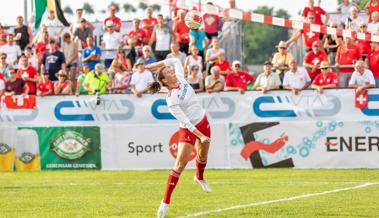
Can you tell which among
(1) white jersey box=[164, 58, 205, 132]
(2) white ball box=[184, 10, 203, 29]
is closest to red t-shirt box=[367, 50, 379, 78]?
(2) white ball box=[184, 10, 203, 29]

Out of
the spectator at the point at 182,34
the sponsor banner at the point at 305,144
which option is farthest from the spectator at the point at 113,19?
the sponsor banner at the point at 305,144

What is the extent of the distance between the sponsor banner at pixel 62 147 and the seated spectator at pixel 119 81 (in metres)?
1.39

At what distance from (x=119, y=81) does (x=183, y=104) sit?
34.6 ft

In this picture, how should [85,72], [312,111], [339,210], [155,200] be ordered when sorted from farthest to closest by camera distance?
[85,72], [312,111], [155,200], [339,210]

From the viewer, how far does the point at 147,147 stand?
22625 mm

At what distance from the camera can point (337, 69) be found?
23.2 meters

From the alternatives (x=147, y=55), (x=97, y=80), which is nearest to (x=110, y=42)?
(x=147, y=55)

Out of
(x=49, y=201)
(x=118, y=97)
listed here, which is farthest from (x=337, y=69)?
(x=49, y=201)

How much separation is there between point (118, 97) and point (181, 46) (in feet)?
10.4

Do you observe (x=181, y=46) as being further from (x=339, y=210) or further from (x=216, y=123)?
(x=339, y=210)

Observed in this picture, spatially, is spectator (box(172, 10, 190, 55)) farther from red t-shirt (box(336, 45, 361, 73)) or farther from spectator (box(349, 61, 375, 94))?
spectator (box(349, 61, 375, 94))

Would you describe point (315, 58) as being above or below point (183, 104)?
below

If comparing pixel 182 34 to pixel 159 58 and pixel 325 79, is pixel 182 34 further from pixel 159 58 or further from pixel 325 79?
pixel 325 79

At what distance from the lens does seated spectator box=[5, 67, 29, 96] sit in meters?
24.6
